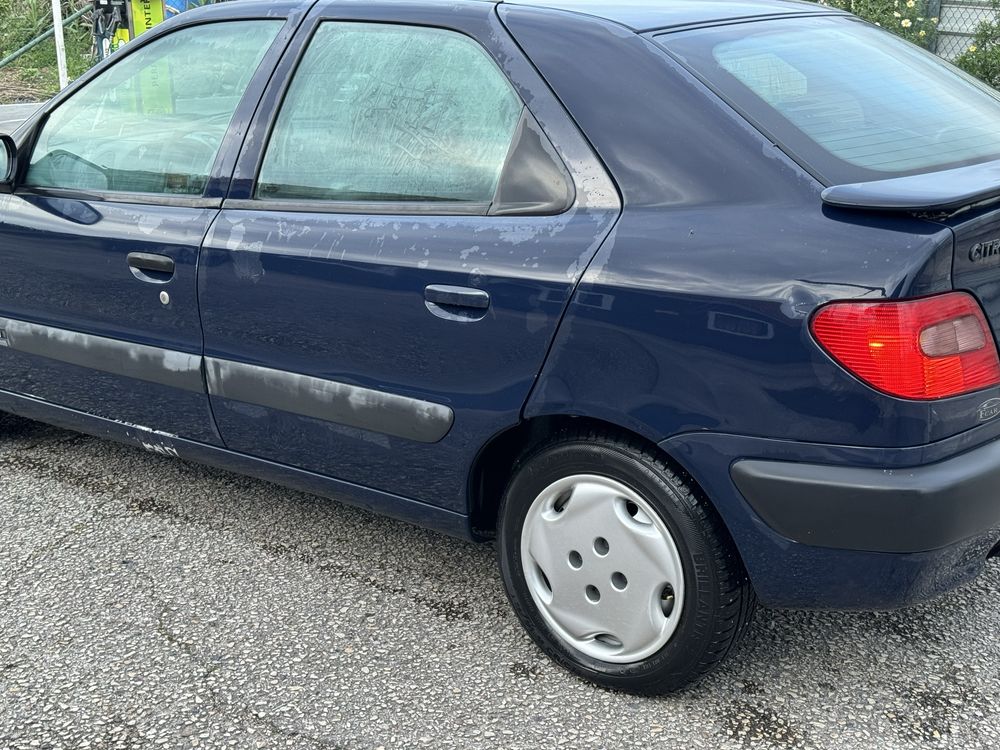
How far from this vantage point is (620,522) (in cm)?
251

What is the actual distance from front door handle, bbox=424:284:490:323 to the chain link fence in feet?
25.2

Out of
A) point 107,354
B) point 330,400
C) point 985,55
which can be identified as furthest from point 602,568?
point 985,55

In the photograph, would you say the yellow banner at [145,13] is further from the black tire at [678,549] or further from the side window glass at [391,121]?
the black tire at [678,549]

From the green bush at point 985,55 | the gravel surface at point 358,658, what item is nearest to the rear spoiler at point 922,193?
the gravel surface at point 358,658

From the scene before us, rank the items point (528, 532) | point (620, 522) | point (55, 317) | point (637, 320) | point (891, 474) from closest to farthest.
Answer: point (891, 474)
point (637, 320)
point (620, 522)
point (528, 532)
point (55, 317)

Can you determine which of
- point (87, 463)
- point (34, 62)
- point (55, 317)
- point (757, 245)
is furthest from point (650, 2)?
point (34, 62)

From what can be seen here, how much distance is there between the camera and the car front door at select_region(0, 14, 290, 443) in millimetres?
3129

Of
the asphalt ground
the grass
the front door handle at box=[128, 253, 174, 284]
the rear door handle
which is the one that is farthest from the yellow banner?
the rear door handle

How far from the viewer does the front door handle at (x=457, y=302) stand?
99.7 inches

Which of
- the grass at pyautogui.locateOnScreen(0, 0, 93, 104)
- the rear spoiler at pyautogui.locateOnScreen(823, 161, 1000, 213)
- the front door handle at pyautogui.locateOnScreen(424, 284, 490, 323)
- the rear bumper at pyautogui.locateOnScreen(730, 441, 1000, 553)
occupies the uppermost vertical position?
the rear spoiler at pyautogui.locateOnScreen(823, 161, 1000, 213)

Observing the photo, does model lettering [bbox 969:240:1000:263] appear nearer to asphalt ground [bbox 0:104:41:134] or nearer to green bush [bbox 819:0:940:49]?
green bush [bbox 819:0:940:49]

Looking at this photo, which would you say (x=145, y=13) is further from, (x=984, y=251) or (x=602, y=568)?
(x=984, y=251)

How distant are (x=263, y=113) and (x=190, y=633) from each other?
1376 millimetres

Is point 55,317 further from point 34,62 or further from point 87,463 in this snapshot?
point 34,62
